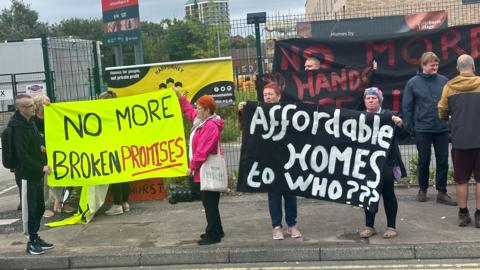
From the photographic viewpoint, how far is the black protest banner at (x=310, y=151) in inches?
249

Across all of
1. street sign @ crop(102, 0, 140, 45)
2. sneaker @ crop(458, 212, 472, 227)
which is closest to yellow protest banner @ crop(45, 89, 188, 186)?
sneaker @ crop(458, 212, 472, 227)

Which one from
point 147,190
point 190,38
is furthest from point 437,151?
point 190,38

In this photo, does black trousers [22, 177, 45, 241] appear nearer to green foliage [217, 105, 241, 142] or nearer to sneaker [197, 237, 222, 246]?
sneaker [197, 237, 222, 246]

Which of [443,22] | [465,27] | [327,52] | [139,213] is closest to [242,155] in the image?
[139,213]

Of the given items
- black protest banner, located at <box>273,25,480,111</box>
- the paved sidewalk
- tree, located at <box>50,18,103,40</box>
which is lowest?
the paved sidewalk

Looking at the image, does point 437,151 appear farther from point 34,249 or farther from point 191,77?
point 34,249

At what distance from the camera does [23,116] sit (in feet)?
21.2

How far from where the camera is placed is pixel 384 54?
28.9 ft

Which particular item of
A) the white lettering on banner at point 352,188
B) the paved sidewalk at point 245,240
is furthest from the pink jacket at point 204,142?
the white lettering on banner at point 352,188

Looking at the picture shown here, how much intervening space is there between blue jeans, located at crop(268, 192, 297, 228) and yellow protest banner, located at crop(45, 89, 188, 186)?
188cm

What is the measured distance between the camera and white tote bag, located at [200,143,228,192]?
640 centimetres

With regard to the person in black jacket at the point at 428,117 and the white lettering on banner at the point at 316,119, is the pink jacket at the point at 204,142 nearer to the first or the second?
the white lettering on banner at the point at 316,119

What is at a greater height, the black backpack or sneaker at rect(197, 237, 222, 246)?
the black backpack

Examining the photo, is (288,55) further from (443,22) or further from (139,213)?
(443,22)
